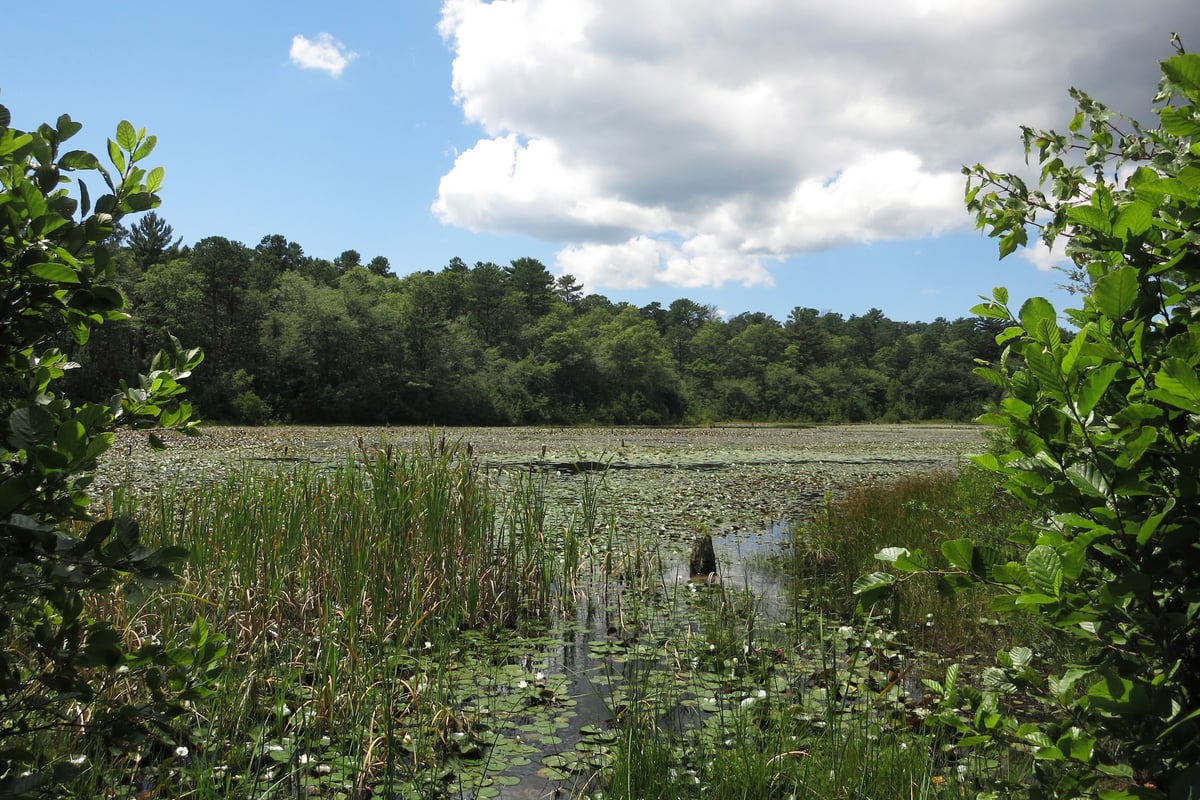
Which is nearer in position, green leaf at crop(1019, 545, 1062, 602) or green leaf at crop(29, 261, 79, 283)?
green leaf at crop(1019, 545, 1062, 602)

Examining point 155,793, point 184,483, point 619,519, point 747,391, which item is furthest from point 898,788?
point 747,391

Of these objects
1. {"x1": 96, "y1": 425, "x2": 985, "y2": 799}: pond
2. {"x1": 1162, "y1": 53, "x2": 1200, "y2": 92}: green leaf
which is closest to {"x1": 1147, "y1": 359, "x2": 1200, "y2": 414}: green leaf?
{"x1": 1162, "y1": 53, "x2": 1200, "y2": 92}: green leaf

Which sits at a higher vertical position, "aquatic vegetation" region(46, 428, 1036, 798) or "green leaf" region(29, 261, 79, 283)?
"green leaf" region(29, 261, 79, 283)

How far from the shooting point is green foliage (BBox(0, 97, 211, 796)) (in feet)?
3.87

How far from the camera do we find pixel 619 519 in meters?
8.35

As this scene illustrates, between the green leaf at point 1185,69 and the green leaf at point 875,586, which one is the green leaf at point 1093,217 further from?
the green leaf at point 875,586

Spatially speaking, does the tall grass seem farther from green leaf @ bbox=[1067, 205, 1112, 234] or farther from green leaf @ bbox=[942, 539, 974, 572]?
green leaf @ bbox=[1067, 205, 1112, 234]

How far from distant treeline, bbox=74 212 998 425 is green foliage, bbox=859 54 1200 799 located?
19256 millimetres

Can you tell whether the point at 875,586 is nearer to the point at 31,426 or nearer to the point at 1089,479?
the point at 1089,479

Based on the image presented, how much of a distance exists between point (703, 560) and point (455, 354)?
34.9 metres

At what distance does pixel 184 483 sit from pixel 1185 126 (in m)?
10.1

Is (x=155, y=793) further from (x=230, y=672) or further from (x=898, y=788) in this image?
(x=898, y=788)

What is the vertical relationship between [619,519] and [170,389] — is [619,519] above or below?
below

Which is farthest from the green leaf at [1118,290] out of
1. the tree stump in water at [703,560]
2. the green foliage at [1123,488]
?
the tree stump in water at [703,560]
